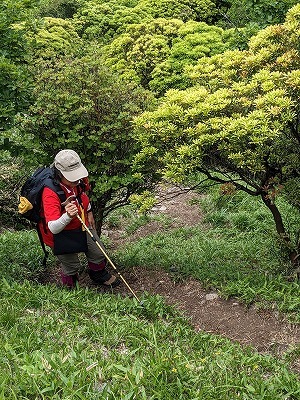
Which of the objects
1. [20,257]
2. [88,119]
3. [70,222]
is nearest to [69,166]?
[70,222]

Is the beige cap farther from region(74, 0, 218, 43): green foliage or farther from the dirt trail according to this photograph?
region(74, 0, 218, 43): green foliage

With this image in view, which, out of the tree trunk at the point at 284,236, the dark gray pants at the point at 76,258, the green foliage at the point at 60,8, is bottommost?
the tree trunk at the point at 284,236

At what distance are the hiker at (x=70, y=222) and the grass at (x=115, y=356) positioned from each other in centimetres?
48

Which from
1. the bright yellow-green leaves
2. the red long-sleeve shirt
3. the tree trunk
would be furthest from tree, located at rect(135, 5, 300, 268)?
the red long-sleeve shirt

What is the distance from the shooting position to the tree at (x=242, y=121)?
15.2 feet

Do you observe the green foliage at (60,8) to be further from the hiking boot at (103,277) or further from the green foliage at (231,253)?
the hiking boot at (103,277)

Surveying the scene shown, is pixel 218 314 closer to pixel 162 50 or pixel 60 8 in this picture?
pixel 162 50

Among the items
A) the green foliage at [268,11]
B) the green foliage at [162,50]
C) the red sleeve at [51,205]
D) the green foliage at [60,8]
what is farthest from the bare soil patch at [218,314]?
the green foliage at [60,8]

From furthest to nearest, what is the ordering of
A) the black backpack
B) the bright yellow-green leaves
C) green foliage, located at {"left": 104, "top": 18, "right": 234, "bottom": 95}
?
green foliage, located at {"left": 104, "top": 18, "right": 234, "bottom": 95} < the black backpack < the bright yellow-green leaves

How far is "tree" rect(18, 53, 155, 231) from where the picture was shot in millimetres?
5574

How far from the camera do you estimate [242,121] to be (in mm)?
4578

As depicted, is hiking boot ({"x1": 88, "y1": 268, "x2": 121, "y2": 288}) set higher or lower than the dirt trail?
higher

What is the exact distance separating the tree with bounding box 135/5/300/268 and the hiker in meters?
0.69

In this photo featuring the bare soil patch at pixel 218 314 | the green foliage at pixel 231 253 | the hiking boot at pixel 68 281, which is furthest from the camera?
the hiking boot at pixel 68 281
